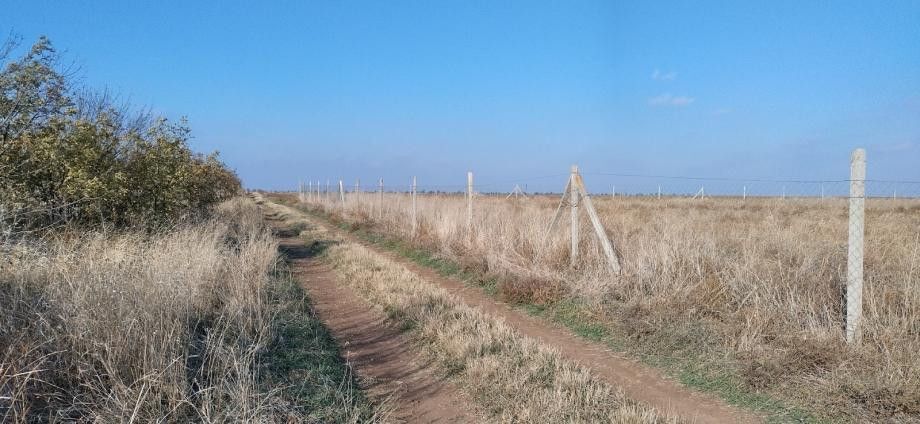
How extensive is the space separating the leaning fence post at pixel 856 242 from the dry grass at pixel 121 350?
4.44 meters

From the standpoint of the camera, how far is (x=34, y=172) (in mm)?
7910

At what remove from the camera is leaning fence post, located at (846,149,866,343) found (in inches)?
192

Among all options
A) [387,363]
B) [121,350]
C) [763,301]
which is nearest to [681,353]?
[763,301]

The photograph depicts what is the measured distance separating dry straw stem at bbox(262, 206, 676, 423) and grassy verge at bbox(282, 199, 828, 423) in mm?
890

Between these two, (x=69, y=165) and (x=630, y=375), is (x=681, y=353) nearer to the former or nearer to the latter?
(x=630, y=375)

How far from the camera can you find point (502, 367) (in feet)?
16.4

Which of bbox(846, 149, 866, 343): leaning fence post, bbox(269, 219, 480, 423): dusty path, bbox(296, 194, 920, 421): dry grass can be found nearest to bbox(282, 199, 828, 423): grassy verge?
bbox(296, 194, 920, 421): dry grass

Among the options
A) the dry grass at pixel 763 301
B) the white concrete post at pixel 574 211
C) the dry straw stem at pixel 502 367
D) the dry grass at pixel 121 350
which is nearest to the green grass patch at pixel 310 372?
the dry grass at pixel 121 350

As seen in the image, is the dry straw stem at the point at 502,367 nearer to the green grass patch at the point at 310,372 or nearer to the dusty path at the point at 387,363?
the dusty path at the point at 387,363

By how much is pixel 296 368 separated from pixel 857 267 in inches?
205

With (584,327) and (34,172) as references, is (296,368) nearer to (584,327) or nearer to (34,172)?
(584,327)

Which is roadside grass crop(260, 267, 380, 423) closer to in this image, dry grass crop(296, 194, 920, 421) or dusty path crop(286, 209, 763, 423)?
dusty path crop(286, 209, 763, 423)

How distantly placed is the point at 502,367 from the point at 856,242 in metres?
3.41

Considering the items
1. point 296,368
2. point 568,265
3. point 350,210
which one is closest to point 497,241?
point 568,265
